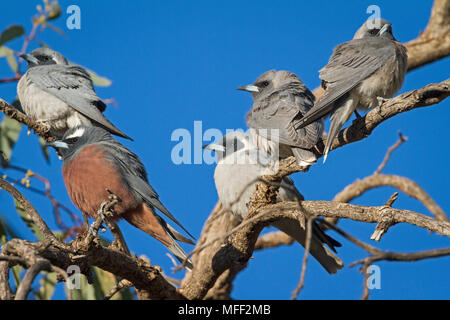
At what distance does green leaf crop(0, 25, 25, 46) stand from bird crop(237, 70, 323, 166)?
2946 mm

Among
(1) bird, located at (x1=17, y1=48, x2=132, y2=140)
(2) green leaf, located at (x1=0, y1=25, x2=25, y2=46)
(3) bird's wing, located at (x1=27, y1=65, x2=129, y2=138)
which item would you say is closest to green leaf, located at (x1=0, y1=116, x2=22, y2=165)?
(1) bird, located at (x1=17, y1=48, x2=132, y2=140)

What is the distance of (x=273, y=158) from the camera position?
17.5 feet

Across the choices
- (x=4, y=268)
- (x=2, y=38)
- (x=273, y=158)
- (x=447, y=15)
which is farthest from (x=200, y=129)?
(x=447, y=15)

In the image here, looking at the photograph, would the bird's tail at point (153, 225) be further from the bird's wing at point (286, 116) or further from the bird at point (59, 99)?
the bird at point (59, 99)

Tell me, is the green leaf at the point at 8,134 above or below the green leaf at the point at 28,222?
above

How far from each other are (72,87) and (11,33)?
3.02 ft

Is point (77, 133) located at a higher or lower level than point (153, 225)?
higher

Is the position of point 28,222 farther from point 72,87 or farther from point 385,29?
point 385,29

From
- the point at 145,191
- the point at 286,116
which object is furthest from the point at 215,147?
the point at 145,191

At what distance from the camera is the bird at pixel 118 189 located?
4922mm


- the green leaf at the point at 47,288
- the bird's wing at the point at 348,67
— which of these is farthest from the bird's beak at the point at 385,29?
the green leaf at the point at 47,288

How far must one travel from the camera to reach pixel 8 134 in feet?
22.5

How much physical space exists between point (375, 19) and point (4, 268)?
163 inches

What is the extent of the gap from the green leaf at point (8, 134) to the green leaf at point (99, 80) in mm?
1137
